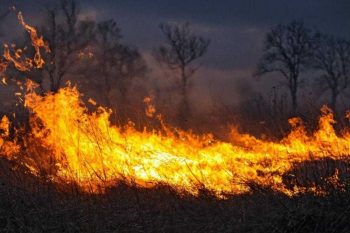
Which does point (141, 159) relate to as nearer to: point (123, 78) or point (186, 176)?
point (186, 176)

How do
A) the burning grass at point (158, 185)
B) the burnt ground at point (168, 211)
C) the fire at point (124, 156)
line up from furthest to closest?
the fire at point (124, 156), the burning grass at point (158, 185), the burnt ground at point (168, 211)

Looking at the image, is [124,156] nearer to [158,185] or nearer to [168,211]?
[158,185]

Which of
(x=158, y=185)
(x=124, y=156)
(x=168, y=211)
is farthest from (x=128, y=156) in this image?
(x=168, y=211)

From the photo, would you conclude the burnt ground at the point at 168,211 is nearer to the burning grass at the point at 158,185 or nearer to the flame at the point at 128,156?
the burning grass at the point at 158,185

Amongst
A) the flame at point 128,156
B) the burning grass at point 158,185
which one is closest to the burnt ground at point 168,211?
the burning grass at point 158,185

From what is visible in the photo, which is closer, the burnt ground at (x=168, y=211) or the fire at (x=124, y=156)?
the burnt ground at (x=168, y=211)

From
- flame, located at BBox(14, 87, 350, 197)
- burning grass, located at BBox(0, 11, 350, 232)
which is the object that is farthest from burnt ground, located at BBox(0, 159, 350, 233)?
flame, located at BBox(14, 87, 350, 197)

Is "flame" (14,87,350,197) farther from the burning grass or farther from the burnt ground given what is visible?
the burnt ground

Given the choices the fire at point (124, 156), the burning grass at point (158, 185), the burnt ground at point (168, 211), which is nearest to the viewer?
the burnt ground at point (168, 211)

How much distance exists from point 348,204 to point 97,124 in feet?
21.2

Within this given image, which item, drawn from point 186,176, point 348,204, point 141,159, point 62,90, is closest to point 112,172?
point 141,159

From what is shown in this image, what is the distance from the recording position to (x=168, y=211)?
9.20 metres

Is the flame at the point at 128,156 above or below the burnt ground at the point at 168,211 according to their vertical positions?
above

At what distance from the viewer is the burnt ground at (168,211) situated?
734 centimetres
